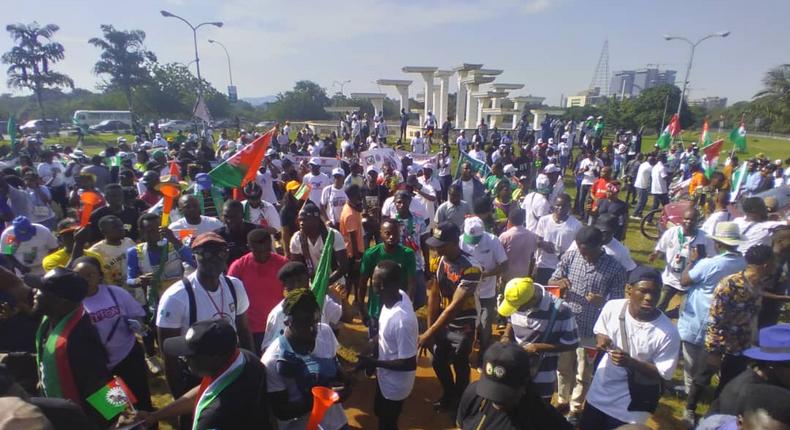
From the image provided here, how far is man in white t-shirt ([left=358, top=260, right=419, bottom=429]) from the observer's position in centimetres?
322

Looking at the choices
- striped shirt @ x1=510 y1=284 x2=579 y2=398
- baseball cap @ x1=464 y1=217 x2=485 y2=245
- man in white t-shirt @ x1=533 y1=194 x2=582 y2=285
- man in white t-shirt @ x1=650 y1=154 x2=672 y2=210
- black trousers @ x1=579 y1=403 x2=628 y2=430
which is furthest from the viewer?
man in white t-shirt @ x1=650 y1=154 x2=672 y2=210

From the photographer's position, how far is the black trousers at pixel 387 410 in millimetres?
3445

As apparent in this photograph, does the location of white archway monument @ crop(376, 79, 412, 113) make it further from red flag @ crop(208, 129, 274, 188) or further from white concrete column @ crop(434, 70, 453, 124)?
red flag @ crop(208, 129, 274, 188)

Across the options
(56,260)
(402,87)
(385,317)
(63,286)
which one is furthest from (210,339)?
(402,87)

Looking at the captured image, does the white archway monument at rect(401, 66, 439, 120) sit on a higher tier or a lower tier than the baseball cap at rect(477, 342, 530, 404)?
higher

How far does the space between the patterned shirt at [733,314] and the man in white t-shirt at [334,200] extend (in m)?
5.52

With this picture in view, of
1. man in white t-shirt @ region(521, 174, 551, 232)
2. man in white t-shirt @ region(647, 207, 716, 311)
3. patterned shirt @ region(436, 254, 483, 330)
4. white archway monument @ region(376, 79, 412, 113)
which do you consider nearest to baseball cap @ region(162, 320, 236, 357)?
patterned shirt @ region(436, 254, 483, 330)

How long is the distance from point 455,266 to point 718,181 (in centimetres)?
904

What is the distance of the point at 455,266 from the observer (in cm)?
400

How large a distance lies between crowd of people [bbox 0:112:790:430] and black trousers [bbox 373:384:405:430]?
0.09 feet

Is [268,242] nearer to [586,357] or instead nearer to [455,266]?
[455,266]

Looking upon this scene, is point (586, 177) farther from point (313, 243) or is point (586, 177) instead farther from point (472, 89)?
point (472, 89)

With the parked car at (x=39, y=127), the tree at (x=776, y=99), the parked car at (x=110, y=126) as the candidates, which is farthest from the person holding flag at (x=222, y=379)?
the tree at (x=776, y=99)

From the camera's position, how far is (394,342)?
3.25 meters
